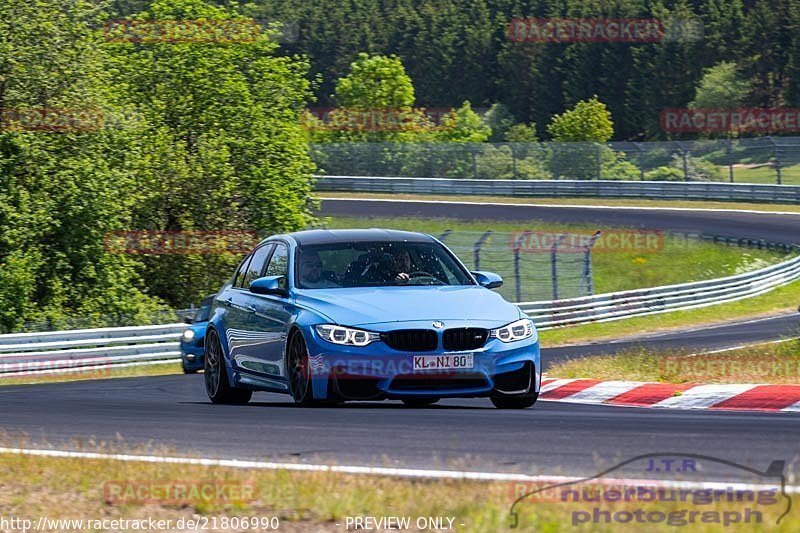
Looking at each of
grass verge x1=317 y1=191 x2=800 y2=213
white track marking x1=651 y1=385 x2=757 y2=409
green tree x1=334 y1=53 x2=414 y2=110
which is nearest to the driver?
white track marking x1=651 y1=385 x2=757 y2=409

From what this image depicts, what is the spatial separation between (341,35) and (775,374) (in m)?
123

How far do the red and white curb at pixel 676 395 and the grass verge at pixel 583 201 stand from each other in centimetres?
3940

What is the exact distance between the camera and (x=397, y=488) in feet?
20.6

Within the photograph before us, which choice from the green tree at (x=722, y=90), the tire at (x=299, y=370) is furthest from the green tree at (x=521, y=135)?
the tire at (x=299, y=370)

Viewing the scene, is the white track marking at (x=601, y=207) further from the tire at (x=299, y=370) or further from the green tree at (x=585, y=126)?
the tire at (x=299, y=370)

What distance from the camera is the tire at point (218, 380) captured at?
40.5ft

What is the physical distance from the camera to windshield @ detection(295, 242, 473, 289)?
11.2m

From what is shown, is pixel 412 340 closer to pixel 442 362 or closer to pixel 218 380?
pixel 442 362

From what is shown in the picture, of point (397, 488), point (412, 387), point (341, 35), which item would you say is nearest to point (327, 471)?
point (397, 488)

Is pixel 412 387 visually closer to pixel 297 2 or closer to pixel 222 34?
pixel 222 34

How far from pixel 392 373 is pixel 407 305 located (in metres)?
0.60

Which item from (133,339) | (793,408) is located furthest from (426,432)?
(133,339)

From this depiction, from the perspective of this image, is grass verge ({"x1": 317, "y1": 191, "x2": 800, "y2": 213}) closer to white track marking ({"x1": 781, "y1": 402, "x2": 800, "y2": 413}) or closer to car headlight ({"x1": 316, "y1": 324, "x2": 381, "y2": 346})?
white track marking ({"x1": 781, "y1": 402, "x2": 800, "y2": 413})

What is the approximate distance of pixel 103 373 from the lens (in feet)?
82.9
